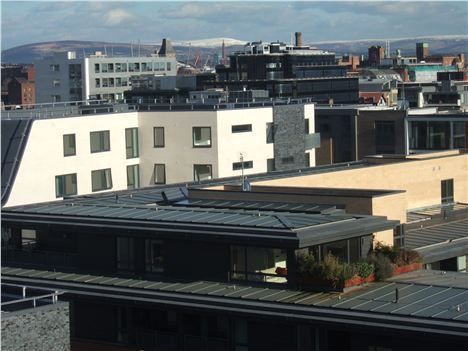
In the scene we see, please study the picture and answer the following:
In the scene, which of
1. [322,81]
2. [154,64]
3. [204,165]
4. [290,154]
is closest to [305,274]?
[204,165]

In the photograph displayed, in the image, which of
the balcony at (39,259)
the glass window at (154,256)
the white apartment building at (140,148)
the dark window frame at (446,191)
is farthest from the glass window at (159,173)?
the glass window at (154,256)

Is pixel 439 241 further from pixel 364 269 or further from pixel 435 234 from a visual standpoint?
pixel 364 269

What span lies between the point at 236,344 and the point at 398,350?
498 cm

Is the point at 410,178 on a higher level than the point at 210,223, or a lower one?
lower

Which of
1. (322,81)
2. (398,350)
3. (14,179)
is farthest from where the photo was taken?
(322,81)

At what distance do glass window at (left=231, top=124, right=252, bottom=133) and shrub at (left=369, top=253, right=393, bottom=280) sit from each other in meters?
34.0

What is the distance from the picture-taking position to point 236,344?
32.9 meters

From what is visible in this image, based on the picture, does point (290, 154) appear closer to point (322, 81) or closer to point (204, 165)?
point (204, 165)

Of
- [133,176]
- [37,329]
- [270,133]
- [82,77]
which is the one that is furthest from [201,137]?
[82,77]

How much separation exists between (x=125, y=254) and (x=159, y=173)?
3139 cm

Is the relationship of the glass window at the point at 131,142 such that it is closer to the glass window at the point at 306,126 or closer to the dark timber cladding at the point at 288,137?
the dark timber cladding at the point at 288,137

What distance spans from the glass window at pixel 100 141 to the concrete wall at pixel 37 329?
125 ft

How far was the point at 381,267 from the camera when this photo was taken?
33750 millimetres

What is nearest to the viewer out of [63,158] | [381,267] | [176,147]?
[381,267]
